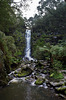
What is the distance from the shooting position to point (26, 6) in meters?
4.22

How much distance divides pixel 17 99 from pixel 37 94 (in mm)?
1025

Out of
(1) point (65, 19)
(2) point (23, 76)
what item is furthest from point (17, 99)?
(1) point (65, 19)

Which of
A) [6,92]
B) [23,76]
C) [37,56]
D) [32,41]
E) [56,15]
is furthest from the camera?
[32,41]

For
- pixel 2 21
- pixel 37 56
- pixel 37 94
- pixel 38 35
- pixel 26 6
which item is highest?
pixel 26 6

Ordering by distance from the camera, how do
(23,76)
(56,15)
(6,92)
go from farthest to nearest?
(56,15), (23,76), (6,92)

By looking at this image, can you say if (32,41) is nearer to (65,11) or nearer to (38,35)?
(38,35)

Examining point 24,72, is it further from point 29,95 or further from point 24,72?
point 29,95

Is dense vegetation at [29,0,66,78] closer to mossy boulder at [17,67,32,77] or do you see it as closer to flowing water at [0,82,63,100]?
mossy boulder at [17,67,32,77]

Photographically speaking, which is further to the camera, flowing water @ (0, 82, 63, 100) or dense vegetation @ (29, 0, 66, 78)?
dense vegetation @ (29, 0, 66, 78)

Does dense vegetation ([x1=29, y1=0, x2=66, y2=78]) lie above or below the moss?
above

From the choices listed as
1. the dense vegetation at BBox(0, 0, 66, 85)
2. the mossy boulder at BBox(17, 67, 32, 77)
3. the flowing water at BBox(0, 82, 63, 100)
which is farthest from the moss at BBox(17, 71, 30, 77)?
the flowing water at BBox(0, 82, 63, 100)

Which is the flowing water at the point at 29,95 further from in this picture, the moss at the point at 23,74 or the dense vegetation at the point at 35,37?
the moss at the point at 23,74

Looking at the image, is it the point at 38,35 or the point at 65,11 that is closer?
the point at 65,11

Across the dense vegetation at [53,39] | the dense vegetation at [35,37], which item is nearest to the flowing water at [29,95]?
the dense vegetation at [35,37]
